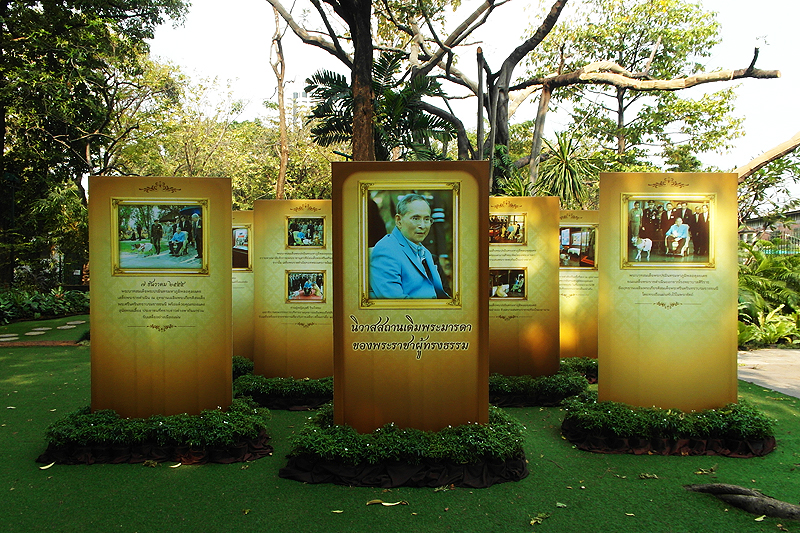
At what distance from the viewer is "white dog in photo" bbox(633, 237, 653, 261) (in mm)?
5047

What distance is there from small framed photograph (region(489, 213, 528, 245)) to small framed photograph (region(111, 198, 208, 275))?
374cm

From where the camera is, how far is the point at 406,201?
4.39 metres

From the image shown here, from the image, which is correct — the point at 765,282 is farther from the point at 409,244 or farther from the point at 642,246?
the point at 409,244

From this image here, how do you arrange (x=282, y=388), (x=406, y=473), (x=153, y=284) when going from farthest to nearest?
(x=282, y=388) → (x=153, y=284) → (x=406, y=473)

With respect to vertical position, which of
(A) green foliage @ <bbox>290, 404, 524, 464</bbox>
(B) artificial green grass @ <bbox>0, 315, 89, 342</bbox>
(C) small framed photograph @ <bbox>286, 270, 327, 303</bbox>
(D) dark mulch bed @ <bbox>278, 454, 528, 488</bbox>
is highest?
(C) small framed photograph @ <bbox>286, 270, 327, 303</bbox>

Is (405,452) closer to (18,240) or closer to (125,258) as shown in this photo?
(125,258)

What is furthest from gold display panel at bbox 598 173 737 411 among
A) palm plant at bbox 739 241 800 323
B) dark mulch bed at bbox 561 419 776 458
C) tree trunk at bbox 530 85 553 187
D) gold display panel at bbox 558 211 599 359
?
tree trunk at bbox 530 85 553 187

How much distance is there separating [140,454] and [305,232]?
3.40 m

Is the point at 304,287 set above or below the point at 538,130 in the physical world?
below

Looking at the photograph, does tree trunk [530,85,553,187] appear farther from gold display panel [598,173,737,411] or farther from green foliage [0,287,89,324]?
green foliage [0,287,89,324]

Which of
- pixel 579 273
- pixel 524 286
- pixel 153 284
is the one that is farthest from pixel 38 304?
pixel 579 273

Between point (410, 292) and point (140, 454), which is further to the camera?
point (140, 454)

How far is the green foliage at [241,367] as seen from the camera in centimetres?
768

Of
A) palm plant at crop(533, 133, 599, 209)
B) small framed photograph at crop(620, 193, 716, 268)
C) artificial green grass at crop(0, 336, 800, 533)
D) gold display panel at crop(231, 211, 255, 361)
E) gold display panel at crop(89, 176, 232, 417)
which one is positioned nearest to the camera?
artificial green grass at crop(0, 336, 800, 533)
